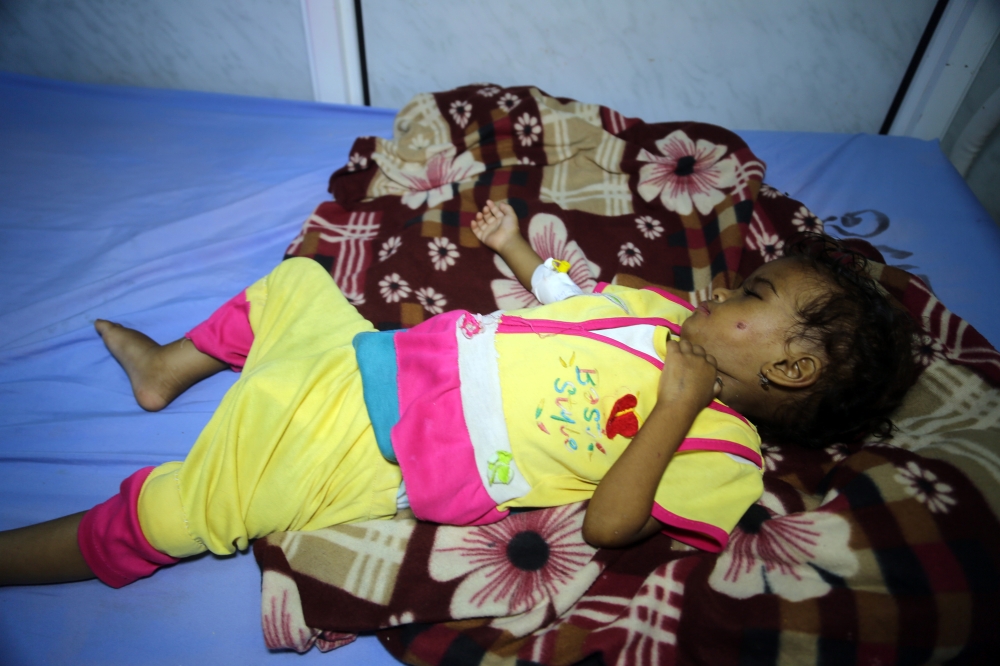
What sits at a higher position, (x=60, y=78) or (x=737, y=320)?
(x=60, y=78)

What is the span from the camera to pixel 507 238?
1.35m

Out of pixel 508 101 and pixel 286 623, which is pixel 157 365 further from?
pixel 508 101

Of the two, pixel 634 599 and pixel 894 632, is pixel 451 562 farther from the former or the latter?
pixel 894 632

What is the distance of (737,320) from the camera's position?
99cm

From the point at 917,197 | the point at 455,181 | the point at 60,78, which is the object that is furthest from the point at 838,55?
the point at 60,78

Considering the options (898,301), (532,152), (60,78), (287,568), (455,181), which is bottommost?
(287,568)

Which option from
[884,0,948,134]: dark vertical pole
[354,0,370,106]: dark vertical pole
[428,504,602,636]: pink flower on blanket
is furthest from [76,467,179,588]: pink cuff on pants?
[884,0,948,134]: dark vertical pole

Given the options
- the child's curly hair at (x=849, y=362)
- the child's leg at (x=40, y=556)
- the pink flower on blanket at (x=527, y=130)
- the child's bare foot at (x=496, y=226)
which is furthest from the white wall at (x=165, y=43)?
the child's curly hair at (x=849, y=362)

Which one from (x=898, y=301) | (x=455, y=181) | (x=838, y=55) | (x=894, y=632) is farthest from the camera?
(x=838, y=55)

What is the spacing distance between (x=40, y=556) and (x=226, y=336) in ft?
1.47

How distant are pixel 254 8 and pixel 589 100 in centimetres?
114

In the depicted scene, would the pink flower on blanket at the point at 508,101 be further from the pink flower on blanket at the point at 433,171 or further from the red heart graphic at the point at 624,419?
the red heart graphic at the point at 624,419

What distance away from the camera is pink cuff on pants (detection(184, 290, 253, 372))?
114 centimetres

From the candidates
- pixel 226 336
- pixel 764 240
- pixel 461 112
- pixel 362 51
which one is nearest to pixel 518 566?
pixel 226 336
